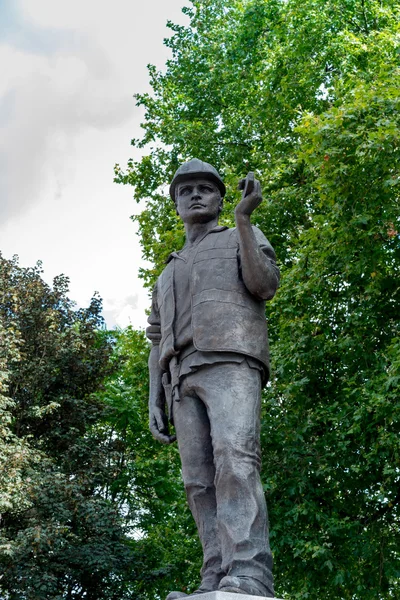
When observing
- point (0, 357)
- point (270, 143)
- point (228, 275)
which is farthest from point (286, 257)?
point (228, 275)

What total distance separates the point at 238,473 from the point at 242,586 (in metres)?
0.61

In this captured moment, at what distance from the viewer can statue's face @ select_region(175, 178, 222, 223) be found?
19.4ft

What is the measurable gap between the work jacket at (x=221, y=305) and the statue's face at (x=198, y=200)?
0.13 m

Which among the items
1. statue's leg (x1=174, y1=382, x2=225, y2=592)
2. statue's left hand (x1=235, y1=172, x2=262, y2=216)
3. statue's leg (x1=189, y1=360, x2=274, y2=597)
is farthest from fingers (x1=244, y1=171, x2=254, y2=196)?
statue's leg (x1=174, y1=382, x2=225, y2=592)

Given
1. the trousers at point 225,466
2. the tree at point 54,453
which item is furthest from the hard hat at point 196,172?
the tree at point 54,453

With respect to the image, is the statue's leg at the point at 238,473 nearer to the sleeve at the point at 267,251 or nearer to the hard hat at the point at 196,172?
the sleeve at the point at 267,251

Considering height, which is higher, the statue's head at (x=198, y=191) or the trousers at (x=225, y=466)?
the statue's head at (x=198, y=191)

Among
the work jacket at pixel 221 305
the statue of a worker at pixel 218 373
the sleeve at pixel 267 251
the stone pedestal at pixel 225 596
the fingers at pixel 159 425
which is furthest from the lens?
the fingers at pixel 159 425

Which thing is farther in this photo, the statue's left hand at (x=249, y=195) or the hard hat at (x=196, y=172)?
the hard hat at (x=196, y=172)

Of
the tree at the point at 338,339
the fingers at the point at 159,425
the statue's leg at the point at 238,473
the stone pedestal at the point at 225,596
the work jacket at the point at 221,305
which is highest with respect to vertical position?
the tree at the point at 338,339

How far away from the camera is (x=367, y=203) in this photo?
14094 millimetres

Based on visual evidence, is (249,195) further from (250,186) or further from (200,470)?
(200,470)

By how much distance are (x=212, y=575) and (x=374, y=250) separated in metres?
9.60

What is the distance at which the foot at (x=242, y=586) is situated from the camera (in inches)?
177
